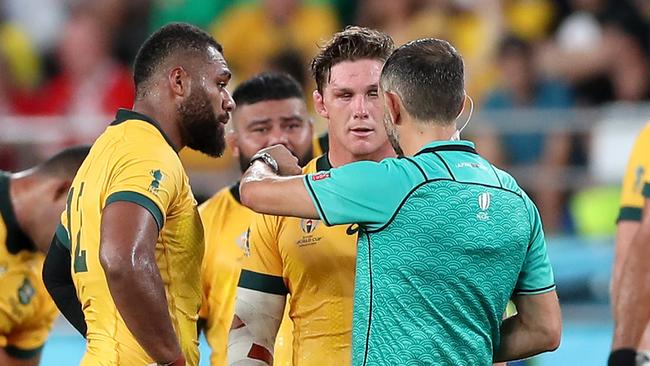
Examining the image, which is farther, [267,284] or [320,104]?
[320,104]

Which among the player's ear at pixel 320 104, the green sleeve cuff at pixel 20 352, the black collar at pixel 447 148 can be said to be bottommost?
the green sleeve cuff at pixel 20 352

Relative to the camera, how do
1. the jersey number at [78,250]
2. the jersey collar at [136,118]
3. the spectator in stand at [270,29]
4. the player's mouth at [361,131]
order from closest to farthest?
the jersey number at [78,250] < the jersey collar at [136,118] < the player's mouth at [361,131] < the spectator in stand at [270,29]

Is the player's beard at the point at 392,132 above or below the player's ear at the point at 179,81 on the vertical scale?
below

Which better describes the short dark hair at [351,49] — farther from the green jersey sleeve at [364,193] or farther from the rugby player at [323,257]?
the green jersey sleeve at [364,193]

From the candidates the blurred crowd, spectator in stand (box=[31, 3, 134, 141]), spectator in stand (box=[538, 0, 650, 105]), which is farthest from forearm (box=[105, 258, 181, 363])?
spectator in stand (box=[538, 0, 650, 105])

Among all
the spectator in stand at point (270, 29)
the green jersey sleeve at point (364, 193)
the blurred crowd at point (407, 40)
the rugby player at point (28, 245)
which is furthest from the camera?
the spectator in stand at point (270, 29)

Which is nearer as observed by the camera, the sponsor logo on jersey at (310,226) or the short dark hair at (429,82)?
the short dark hair at (429,82)

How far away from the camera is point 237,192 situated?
5.89 m

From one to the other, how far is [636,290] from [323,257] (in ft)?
5.80

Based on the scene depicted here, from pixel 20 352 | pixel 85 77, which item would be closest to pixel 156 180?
pixel 20 352

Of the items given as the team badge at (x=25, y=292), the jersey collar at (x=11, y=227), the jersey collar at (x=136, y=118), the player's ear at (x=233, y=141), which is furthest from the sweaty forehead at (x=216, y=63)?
the team badge at (x=25, y=292)

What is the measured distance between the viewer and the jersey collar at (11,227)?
5.80 meters

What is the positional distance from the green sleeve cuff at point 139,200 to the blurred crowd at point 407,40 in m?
6.13

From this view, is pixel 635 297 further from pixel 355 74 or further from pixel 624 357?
pixel 355 74
